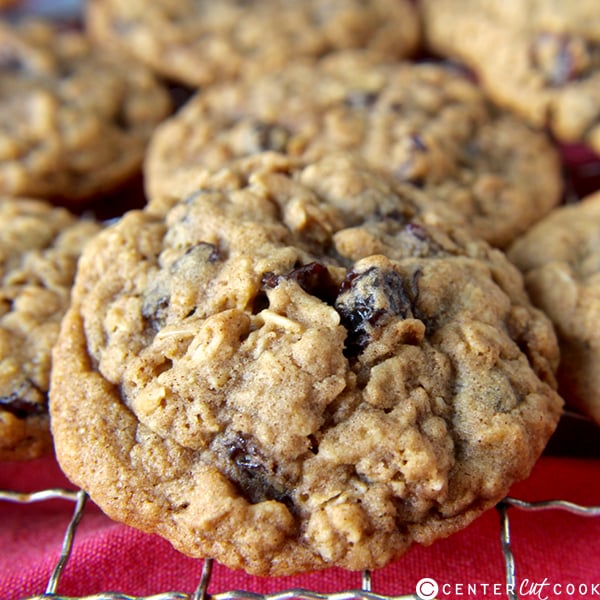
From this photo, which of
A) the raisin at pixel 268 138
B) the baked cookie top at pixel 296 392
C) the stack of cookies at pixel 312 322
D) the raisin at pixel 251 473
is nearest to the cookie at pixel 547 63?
the stack of cookies at pixel 312 322

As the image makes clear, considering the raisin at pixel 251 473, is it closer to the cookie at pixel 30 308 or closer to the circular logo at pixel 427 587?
the circular logo at pixel 427 587

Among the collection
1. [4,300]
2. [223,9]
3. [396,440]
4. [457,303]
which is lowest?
[4,300]

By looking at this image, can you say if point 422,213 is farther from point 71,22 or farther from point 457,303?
point 71,22

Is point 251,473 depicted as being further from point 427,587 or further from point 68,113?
point 68,113

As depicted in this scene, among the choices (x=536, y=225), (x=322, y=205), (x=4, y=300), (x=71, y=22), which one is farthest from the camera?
(x=71, y=22)

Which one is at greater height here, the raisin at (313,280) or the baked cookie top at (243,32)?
the baked cookie top at (243,32)

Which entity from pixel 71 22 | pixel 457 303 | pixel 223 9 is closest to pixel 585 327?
pixel 457 303

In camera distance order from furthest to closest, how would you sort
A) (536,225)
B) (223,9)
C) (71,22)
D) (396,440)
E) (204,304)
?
1. (71,22)
2. (223,9)
3. (536,225)
4. (204,304)
5. (396,440)

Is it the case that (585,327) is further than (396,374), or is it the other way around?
(585,327)
